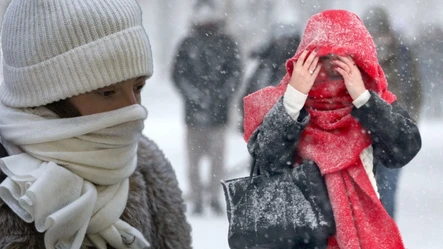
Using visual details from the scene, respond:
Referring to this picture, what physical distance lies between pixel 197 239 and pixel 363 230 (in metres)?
3.19

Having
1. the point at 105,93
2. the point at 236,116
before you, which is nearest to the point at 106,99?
the point at 105,93

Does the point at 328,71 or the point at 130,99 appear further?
the point at 328,71

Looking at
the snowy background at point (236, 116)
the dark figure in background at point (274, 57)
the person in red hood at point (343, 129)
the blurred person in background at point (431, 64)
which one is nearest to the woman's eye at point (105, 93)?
the person in red hood at point (343, 129)

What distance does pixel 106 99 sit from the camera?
233 cm

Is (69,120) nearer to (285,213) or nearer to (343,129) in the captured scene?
(285,213)

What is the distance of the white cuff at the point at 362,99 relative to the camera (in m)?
3.16

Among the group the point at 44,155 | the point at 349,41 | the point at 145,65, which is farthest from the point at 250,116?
the point at 44,155

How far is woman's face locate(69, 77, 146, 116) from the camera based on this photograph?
2311 mm

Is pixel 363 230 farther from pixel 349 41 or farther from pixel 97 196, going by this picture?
pixel 97 196

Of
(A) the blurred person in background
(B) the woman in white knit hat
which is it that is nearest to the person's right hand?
(B) the woman in white knit hat

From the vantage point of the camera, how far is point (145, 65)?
7.84ft

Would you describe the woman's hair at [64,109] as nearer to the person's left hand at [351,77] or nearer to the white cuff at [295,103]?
the white cuff at [295,103]

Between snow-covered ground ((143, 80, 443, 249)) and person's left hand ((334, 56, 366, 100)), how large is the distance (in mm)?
3105

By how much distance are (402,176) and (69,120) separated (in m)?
6.60
